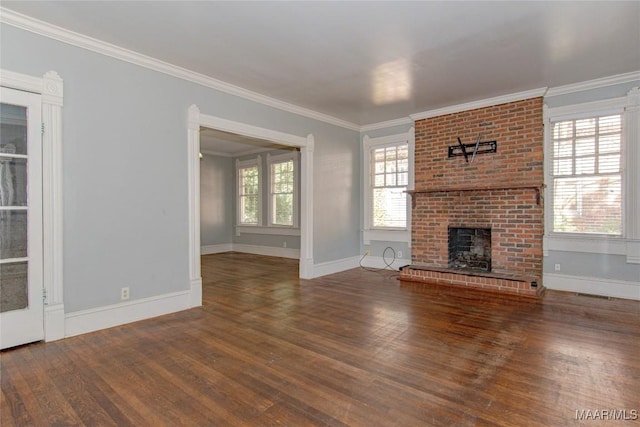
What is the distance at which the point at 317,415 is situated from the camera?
1943 mm

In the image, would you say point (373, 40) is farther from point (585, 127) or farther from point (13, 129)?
point (585, 127)

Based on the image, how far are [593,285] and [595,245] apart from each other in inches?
21.2

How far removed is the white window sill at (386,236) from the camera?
20.4 feet

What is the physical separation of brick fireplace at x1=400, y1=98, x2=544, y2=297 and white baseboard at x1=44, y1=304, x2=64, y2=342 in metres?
4.50

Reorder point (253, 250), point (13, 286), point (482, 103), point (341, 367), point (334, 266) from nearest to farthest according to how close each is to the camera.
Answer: point (341, 367)
point (13, 286)
point (482, 103)
point (334, 266)
point (253, 250)

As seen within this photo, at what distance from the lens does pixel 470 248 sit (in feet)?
18.2

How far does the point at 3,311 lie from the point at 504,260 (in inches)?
229

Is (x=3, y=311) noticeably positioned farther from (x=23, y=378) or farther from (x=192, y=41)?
(x=192, y=41)

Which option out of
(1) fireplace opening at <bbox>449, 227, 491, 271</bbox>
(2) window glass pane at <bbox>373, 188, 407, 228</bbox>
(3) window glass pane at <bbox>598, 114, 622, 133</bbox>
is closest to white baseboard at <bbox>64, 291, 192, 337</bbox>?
(2) window glass pane at <bbox>373, 188, 407, 228</bbox>

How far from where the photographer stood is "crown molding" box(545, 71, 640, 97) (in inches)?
167

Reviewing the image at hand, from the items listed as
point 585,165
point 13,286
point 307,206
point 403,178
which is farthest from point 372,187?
point 13,286

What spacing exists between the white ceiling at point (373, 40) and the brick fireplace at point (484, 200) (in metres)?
0.72

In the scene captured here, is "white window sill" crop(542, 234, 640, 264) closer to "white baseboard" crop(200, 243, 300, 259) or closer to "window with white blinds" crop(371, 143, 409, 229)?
"window with white blinds" crop(371, 143, 409, 229)

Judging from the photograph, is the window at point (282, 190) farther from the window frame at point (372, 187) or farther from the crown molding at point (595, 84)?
the crown molding at point (595, 84)
